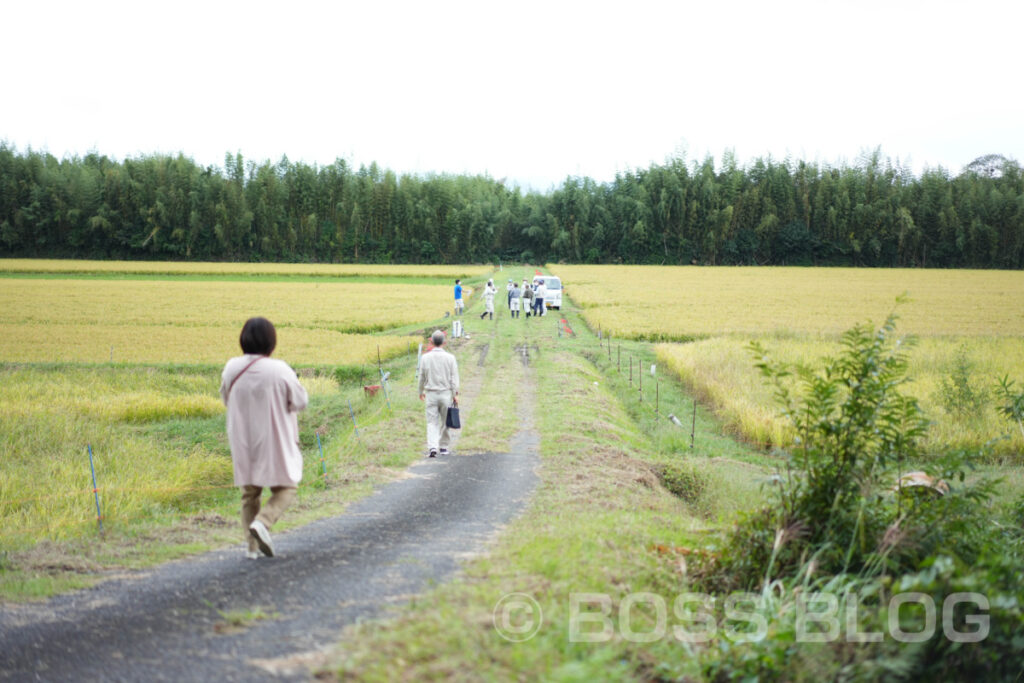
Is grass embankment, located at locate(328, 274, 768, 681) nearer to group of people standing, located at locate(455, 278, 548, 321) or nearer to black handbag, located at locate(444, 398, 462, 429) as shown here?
black handbag, located at locate(444, 398, 462, 429)

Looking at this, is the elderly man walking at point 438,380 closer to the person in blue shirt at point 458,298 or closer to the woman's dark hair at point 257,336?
the woman's dark hair at point 257,336

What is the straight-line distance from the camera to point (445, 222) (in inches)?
3455

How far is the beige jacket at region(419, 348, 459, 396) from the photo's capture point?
9945mm

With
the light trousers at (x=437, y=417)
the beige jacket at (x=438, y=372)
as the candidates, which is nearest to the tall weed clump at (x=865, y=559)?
the beige jacket at (x=438, y=372)

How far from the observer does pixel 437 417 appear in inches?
409

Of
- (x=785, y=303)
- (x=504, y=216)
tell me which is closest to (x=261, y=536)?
(x=785, y=303)

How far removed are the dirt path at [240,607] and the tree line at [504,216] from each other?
8160 cm

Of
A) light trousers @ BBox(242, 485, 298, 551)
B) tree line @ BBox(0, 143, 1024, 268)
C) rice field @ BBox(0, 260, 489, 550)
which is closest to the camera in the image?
light trousers @ BBox(242, 485, 298, 551)

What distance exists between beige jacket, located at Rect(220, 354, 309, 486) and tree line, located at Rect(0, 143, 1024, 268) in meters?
82.0

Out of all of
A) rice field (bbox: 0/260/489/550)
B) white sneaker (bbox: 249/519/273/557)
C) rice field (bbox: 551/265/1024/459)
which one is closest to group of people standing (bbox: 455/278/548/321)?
rice field (bbox: 551/265/1024/459)

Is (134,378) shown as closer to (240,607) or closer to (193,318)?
(193,318)

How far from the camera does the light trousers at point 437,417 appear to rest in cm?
1009

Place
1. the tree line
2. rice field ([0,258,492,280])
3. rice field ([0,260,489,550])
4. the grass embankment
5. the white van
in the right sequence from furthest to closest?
the tree line < rice field ([0,258,492,280]) < the white van < rice field ([0,260,489,550]) < the grass embankment

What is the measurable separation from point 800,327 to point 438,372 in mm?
23463
